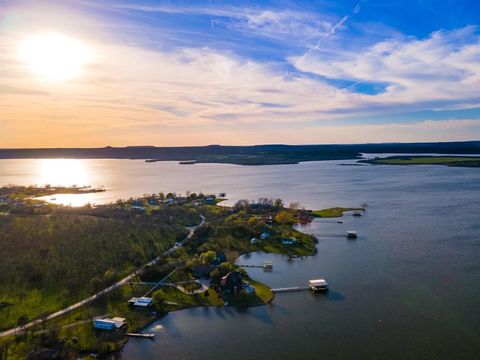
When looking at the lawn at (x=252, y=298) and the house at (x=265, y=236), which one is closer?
the lawn at (x=252, y=298)

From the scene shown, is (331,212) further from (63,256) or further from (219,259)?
(63,256)

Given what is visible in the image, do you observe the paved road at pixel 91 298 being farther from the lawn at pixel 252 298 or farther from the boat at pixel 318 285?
the boat at pixel 318 285

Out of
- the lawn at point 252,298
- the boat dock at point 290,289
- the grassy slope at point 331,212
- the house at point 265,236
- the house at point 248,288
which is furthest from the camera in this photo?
the grassy slope at point 331,212

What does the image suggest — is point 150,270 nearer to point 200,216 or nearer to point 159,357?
point 159,357

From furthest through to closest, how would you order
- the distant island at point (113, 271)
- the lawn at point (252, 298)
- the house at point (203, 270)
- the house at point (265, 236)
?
the house at point (265, 236) → the house at point (203, 270) → the lawn at point (252, 298) → the distant island at point (113, 271)

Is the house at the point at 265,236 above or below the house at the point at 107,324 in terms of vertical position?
above

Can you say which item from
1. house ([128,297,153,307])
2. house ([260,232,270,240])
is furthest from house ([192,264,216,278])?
house ([260,232,270,240])

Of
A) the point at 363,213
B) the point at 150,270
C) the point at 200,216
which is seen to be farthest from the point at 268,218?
the point at 150,270

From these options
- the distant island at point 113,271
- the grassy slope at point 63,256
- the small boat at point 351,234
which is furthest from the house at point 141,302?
the small boat at point 351,234
